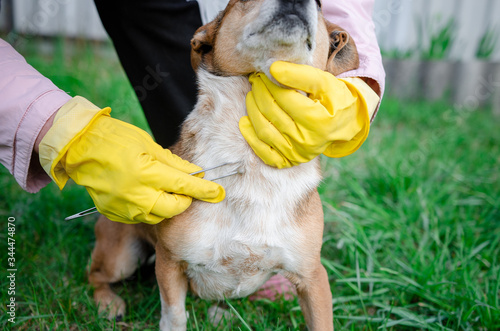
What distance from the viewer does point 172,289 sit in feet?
5.81

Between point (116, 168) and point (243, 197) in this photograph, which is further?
point (243, 197)

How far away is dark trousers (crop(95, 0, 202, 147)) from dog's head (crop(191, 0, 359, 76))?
0.69 metres

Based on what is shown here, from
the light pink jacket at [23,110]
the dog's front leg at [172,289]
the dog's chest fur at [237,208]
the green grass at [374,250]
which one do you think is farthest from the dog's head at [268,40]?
the green grass at [374,250]

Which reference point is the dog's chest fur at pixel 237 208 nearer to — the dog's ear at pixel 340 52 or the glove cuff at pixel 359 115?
the glove cuff at pixel 359 115

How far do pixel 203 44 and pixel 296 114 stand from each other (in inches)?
23.3

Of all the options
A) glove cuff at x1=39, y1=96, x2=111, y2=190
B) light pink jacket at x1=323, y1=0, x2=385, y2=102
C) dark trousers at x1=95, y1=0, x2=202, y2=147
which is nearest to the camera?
glove cuff at x1=39, y1=96, x2=111, y2=190

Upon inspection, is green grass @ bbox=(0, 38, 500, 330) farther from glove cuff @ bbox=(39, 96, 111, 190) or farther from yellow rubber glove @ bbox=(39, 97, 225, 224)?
glove cuff @ bbox=(39, 96, 111, 190)

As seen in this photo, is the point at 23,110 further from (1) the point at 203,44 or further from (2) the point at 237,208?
(2) the point at 237,208

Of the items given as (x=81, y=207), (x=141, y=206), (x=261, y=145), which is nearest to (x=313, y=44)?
(x=261, y=145)

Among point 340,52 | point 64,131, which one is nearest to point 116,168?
point 64,131

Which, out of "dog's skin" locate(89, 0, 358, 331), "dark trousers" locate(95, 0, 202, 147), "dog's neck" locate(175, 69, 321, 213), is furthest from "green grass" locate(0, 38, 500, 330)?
"dark trousers" locate(95, 0, 202, 147)

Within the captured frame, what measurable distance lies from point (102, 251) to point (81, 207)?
90cm

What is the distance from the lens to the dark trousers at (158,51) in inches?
94.2

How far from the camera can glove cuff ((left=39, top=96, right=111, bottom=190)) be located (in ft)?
5.08
